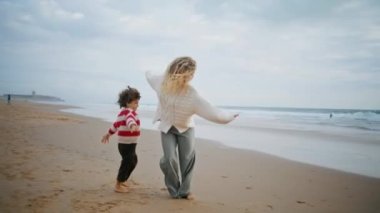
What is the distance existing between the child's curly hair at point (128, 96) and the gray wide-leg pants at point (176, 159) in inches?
28.4

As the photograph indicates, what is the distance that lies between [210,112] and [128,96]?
4.10 feet

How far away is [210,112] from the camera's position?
14.0 ft

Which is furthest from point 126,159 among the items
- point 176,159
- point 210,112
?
point 210,112

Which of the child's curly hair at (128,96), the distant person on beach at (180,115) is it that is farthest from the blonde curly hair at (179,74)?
the child's curly hair at (128,96)

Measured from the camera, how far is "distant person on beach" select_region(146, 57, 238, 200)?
4262 millimetres

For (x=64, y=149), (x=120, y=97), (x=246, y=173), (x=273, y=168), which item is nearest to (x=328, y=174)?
(x=273, y=168)

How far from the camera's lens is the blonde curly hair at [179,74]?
13.8ft

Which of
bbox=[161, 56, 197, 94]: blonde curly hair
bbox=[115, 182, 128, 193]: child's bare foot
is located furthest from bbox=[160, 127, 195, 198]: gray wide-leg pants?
bbox=[115, 182, 128, 193]: child's bare foot

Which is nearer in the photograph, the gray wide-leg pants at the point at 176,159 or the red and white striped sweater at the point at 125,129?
the gray wide-leg pants at the point at 176,159

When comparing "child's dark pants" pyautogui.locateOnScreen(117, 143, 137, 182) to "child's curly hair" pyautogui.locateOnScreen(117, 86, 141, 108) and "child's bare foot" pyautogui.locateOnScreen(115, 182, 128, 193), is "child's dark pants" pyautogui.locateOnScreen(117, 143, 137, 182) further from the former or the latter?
"child's curly hair" pyautogui.locateOnScreen(117, 86, 141, 108)

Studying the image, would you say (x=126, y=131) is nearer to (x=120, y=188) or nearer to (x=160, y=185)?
(x=120, y=188)

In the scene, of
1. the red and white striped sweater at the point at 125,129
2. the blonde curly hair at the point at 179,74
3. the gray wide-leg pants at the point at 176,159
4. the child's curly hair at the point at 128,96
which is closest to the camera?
the blonde curly hair at the point at 179,74

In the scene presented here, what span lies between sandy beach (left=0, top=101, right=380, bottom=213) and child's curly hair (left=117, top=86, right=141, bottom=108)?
1302 mm

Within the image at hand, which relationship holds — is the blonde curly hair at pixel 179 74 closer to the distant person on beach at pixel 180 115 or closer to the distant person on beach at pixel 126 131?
the distant person on beach at pixel 180 115
